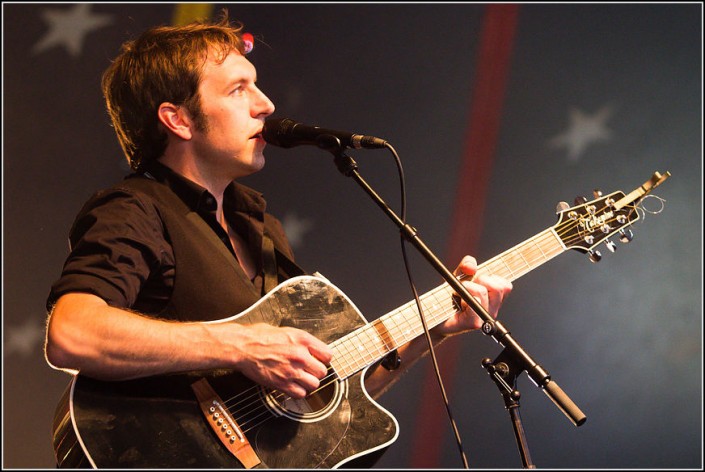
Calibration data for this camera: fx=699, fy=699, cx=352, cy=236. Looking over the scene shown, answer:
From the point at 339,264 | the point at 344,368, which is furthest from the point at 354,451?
the point at 339,264

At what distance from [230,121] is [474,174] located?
201 cm

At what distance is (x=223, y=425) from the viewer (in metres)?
1.86

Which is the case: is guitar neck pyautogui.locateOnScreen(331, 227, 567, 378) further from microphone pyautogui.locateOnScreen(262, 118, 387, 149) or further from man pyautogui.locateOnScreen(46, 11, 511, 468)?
microphone pyautogui.locateOnScreen(262, 118, 387, 149)

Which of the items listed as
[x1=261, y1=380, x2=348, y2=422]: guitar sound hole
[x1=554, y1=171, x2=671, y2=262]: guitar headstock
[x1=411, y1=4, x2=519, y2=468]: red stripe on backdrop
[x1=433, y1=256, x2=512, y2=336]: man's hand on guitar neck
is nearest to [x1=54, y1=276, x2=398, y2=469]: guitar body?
[x1=261, y1=380, x2=348, y2=422]: guitar sound hole

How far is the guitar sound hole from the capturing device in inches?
77.1

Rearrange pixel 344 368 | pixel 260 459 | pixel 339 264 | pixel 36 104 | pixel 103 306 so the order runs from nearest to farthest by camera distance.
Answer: pixel 103 306 → pixel 260 459 → pixel 344 368 → pixel 36 104 → pixel 339 264

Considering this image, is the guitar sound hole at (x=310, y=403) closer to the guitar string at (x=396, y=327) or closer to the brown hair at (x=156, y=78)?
the guitar string at (x=396, y=327)

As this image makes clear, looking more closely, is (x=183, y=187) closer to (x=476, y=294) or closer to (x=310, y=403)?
(x=310, y=403)

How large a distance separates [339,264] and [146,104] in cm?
164

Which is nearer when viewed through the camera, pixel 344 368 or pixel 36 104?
pixel 344 368

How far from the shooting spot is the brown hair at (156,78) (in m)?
2.45

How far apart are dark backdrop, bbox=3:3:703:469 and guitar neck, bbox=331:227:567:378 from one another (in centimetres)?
142

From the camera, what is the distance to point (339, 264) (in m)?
3.85

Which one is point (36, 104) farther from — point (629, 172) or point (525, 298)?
point (629, 172)
